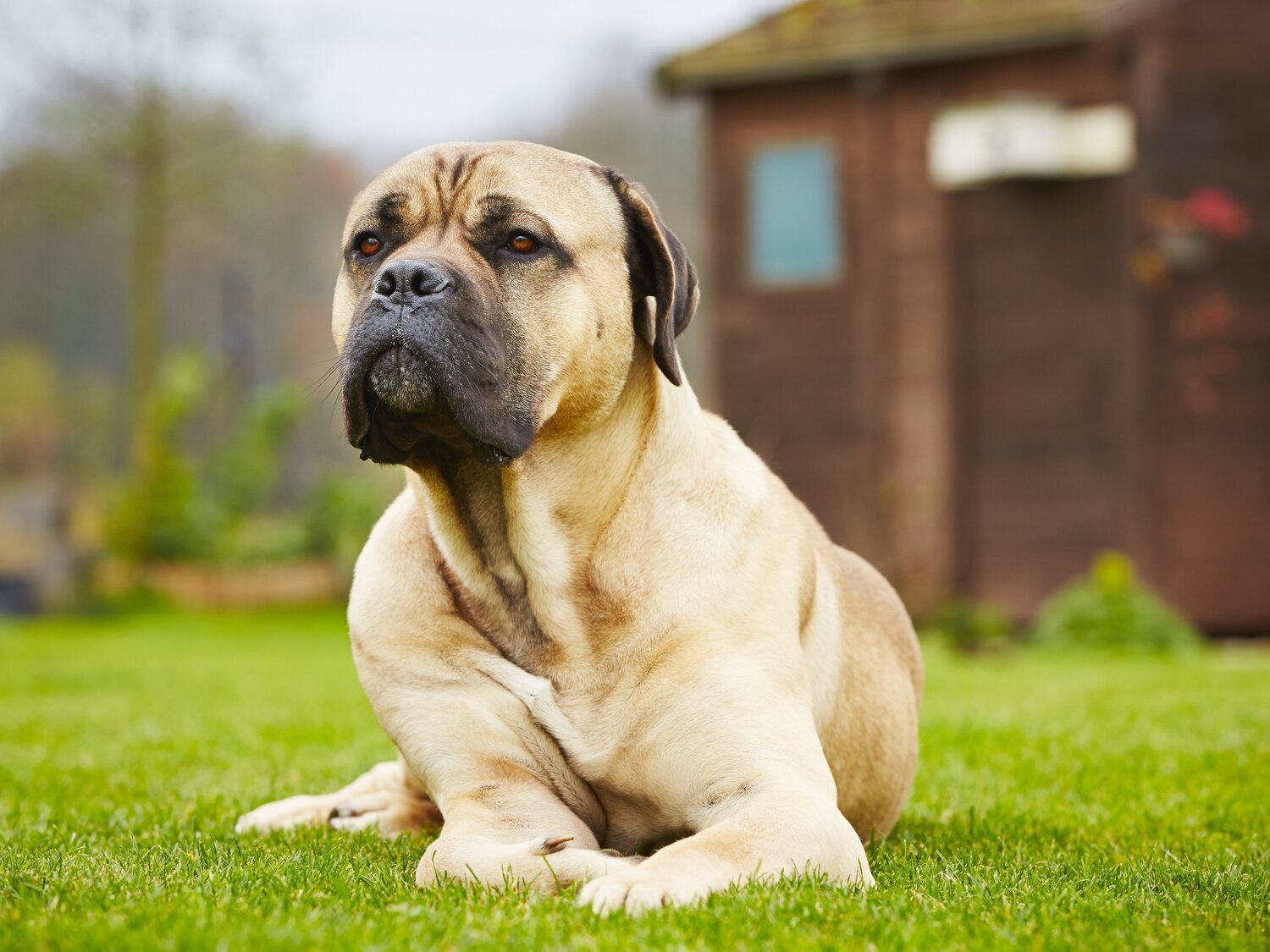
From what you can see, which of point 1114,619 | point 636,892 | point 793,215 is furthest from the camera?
point 793,215

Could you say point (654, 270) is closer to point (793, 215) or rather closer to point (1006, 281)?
point (1006, 281)

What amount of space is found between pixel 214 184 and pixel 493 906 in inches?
747

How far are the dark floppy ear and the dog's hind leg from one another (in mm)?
1357

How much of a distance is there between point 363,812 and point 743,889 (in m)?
1.56

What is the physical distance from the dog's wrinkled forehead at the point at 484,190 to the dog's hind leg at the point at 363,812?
1.47 meters

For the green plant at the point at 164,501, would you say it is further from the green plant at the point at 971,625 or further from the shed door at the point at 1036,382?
the shed door at the point at 1036,382

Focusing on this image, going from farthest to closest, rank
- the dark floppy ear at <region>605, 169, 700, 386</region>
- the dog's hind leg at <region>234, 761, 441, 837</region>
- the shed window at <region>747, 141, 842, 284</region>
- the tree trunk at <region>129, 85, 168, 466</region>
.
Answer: the tree trunk at <region>129, 85, 168, 466</region>
the shed window at <region>747, 141, 842, 284</region>
the dog's hind leg at <region>234, 761, 441, 837</region>
the dark floppy ear at <region>605, 169, 700, 386</region>

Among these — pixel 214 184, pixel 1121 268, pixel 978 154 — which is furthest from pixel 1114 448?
pixel 214 184

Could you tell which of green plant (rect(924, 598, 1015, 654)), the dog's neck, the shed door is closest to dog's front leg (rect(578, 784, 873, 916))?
the dog's neck

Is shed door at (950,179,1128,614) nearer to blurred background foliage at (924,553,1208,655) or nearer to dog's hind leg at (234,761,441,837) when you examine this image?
blurred background foliage at (924,553,1208,655)

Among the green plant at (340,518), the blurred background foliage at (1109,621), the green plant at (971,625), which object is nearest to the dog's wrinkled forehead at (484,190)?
the blurred background foliage at (1109,621)

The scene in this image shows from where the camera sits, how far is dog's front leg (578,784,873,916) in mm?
2711

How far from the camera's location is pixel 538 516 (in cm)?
355

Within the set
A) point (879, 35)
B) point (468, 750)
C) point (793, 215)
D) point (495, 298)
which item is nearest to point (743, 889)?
point (468, 750)
